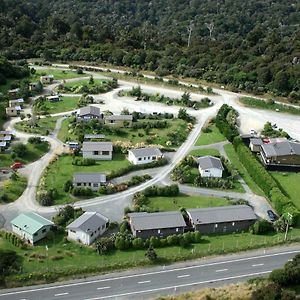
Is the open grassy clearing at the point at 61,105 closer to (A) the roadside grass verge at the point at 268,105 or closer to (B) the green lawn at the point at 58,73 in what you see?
(B) the green lawn at the point at 58,73

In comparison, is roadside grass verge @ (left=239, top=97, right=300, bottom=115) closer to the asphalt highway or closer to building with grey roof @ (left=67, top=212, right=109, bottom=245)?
the asphalt highway

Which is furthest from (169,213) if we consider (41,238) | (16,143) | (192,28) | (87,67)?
(192,28)

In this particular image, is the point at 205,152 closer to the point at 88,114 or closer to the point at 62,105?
the point at 88,114

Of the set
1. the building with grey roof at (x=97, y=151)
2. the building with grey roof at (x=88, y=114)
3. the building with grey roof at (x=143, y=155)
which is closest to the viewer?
the building with grey roof at (x=143, y=155)

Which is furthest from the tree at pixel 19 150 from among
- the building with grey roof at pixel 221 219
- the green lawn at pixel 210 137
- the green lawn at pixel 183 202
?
the building with grey roof at pixel 221 219

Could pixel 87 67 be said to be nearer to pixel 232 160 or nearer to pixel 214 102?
pixel 214 102
